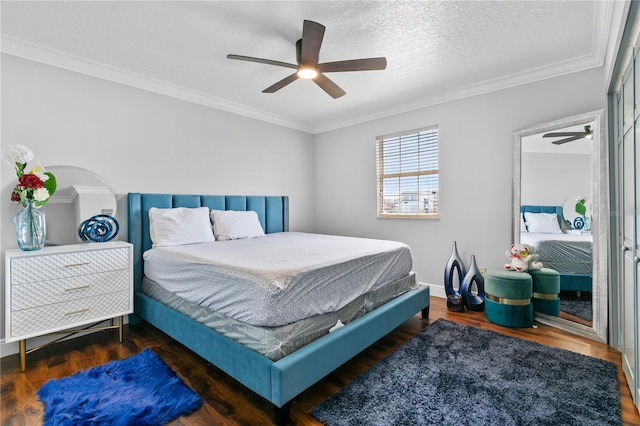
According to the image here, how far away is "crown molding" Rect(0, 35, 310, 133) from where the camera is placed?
97.2 inches

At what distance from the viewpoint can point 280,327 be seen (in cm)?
168

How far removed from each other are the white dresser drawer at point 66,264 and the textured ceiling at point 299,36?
5.62 feet

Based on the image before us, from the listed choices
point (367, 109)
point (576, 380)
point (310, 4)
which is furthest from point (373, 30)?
point (576, 380)

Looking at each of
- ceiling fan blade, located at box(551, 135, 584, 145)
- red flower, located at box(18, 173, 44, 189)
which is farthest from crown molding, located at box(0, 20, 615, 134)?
red flower, located at box(18, 173, 44, 189)

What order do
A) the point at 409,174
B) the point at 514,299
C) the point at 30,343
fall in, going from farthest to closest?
1. the point at 409,174
2. the point at 514,299
3. the point at 30,343

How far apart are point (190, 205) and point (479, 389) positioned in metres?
3.18

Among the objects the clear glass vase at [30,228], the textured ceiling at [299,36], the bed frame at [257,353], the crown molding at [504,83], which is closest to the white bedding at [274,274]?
the bed frame at [257,353]

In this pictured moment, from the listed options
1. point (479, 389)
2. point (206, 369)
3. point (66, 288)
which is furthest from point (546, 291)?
point (66, 288)

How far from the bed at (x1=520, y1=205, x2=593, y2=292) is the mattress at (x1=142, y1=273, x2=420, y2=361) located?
1627 mm

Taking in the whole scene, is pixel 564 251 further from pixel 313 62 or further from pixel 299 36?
pixel 299 36

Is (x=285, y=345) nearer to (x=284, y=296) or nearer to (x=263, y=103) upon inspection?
(x=284, y=296)

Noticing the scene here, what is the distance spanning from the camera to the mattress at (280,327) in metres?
1.66

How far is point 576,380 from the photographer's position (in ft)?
6.47

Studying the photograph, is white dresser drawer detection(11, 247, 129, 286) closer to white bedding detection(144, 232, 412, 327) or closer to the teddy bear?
white bedding detection(144, 232, 412, 327)
